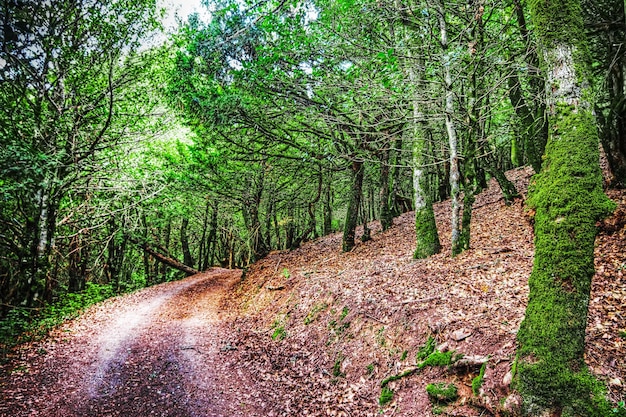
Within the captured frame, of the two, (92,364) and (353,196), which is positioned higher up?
(353,196)

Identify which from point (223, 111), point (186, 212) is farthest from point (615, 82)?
point (186, 212)

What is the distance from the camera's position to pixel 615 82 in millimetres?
8172

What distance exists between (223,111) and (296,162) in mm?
5735

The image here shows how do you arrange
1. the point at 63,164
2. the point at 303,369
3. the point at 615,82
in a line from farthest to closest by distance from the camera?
1. the point at 63,164
2. the point at 615,82
3. the point at 303,369

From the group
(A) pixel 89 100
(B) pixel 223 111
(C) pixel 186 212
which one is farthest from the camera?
(C) pixel 186 212

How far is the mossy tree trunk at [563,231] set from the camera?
3160 mm

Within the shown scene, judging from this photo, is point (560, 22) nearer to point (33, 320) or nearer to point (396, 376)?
point (396, 376)

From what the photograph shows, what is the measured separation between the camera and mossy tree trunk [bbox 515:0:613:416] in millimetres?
3160

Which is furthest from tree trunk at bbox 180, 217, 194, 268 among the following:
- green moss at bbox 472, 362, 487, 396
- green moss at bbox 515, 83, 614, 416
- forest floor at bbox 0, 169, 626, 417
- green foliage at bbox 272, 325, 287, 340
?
green moss at bbox 515, 83, 614, 416

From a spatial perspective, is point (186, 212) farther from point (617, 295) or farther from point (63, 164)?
point (617, 295)

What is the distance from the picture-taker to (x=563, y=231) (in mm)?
3346

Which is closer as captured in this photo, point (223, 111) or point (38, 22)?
point (38, 22)

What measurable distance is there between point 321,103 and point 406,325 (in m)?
8.24

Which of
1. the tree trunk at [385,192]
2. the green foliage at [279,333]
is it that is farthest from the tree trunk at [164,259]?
the tree trunk at [385,192]
